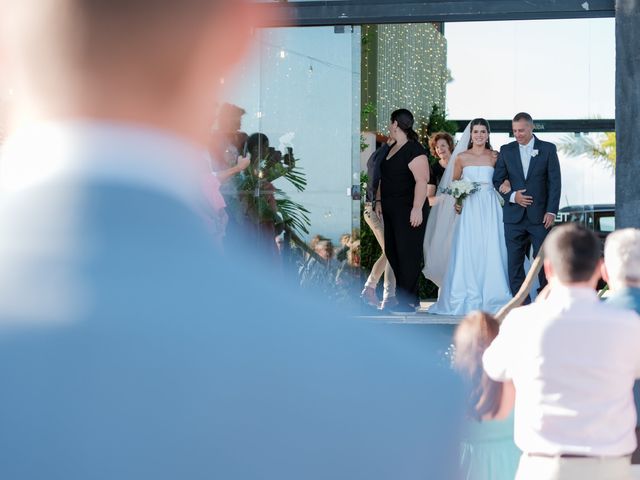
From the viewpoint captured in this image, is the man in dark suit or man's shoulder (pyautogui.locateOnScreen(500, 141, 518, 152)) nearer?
the man in dark suit

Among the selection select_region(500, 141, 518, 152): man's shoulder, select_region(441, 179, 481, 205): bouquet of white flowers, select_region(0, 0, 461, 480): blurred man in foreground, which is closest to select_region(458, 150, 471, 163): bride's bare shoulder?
select_region(441, 179, 481, 205): bouquet of white flowers

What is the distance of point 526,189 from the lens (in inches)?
412

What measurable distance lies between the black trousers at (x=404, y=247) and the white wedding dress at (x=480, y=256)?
428 millimetres

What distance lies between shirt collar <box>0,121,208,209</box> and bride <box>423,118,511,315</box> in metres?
10.4

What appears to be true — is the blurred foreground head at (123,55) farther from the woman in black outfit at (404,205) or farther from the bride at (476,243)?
the bride at (476,243)

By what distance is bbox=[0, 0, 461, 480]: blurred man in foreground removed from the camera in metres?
0.72

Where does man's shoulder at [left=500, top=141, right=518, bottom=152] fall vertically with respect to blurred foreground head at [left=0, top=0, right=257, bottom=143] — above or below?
above

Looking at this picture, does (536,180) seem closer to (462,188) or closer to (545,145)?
(545,145)

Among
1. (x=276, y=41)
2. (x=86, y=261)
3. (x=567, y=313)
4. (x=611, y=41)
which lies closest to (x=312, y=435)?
(x=86, y=261)

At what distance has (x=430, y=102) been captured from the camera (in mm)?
16797

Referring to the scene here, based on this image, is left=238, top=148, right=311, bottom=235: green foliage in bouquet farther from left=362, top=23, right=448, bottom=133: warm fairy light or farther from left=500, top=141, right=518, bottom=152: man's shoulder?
left=362, top=23, right=448, bottom=133: warm fairy light

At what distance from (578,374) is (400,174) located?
7.48 metres

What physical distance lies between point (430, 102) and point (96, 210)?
16.3 meters

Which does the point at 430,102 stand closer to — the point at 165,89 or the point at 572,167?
the point at 572,167
